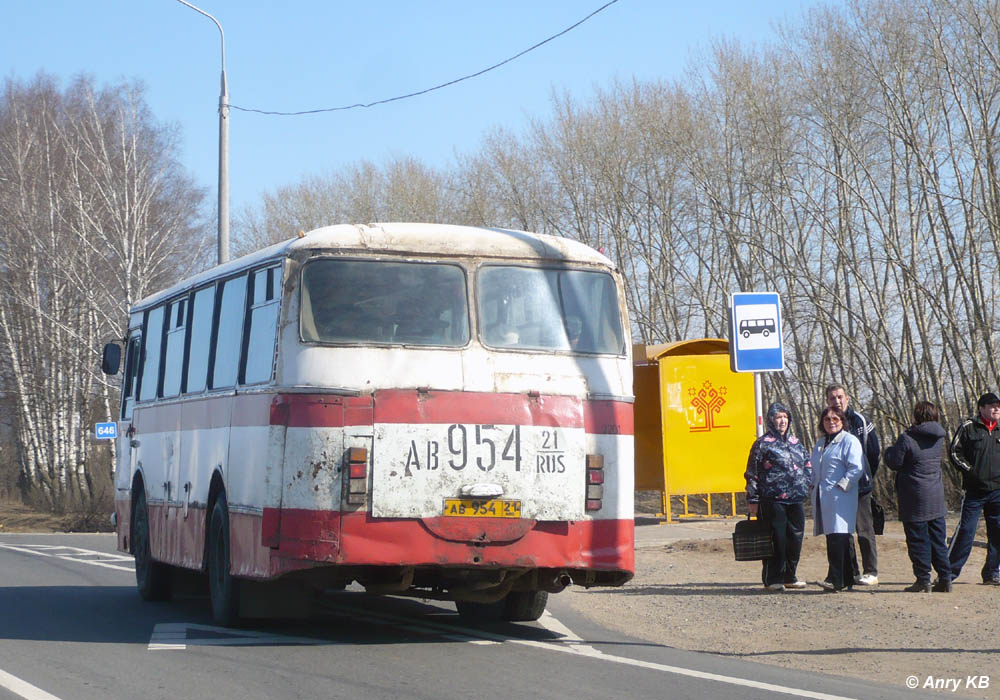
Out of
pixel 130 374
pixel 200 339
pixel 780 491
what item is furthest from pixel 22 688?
pixel 130 374

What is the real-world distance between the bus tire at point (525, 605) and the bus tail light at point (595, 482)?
181cm

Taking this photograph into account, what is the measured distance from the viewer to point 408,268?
1088 cm

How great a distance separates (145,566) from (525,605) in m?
4.66

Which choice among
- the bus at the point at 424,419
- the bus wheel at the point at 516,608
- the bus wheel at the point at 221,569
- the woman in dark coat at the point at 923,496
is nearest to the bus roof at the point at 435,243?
the bus at the point at 424,419

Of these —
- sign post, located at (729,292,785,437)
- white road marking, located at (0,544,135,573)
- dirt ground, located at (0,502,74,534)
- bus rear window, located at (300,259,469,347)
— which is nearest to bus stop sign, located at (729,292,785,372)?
sign post, located at (729,292,785,437)

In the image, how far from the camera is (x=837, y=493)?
1390 centimetres

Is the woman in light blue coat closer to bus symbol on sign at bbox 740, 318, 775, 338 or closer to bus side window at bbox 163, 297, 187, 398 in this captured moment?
bus symbol on sign at bbox 740, 318, 775, 338

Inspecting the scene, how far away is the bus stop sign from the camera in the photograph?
47.5 ft

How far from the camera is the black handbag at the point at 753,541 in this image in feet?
46.3

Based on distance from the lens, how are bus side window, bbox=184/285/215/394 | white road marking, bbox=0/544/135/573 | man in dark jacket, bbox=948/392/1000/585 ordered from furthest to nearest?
white road marking, bbox=0/544/135/573
man in dark jacket, bbox=948/392/1000/585
bus side window, bbox=184/285/215/394

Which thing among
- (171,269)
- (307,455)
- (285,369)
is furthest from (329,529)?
(171,269)

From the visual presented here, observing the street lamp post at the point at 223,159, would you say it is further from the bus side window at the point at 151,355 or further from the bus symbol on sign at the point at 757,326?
the bus symbol on sign at the point at 757,326

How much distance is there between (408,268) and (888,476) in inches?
652

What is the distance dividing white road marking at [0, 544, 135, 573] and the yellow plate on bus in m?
11.1
